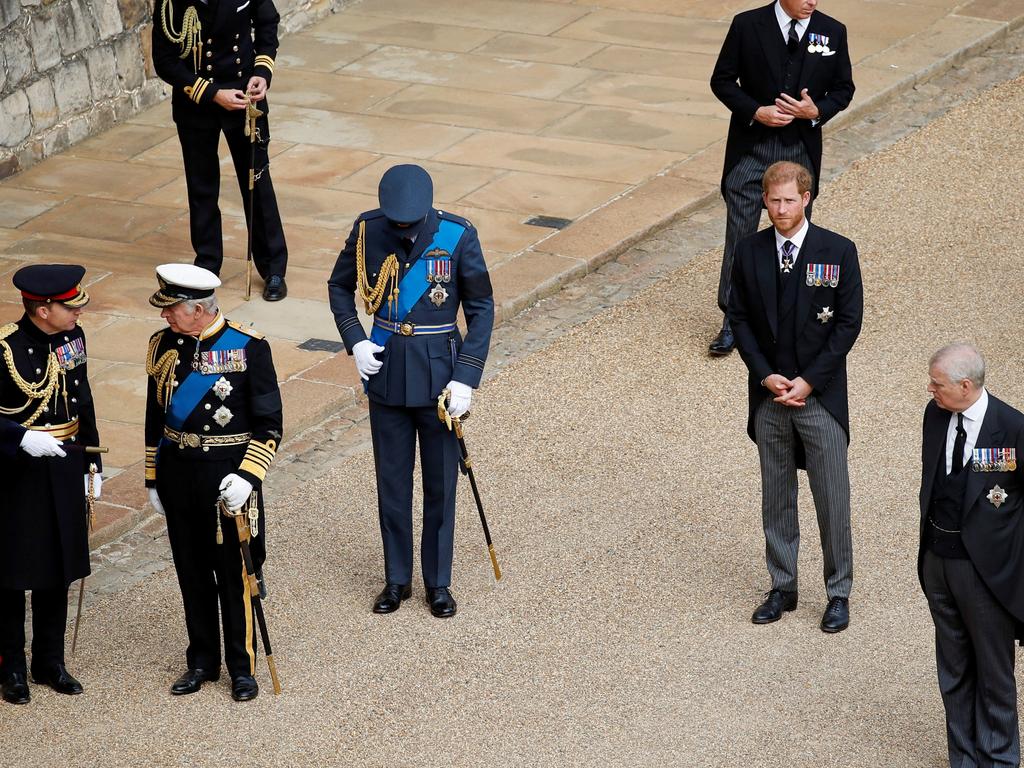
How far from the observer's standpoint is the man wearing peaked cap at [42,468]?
20.1 feet

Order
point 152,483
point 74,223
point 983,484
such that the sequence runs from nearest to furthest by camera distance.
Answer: point 983,484
point 152,483
point 74,223

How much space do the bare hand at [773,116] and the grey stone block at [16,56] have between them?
5.58m

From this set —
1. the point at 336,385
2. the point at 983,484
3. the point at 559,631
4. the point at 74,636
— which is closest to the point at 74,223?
the point at 336,385

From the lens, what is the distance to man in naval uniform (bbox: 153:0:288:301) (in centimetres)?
941

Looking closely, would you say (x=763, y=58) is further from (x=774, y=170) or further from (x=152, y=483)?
(x=152, y=483)

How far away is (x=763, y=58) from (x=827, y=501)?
9.55 ft

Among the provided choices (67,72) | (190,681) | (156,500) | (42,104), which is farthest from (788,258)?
(67,72)

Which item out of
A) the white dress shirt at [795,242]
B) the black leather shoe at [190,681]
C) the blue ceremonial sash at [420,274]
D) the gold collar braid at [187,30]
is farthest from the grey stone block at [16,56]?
the white dress shirt at [795,242]

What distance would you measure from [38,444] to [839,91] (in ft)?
15.0

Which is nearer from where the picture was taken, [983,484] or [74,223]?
[983,484]

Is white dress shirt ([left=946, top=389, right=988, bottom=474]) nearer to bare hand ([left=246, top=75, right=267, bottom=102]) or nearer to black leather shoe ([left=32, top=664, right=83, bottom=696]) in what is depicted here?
black leather shoe ([left=32, top=664, right=83, bottom=696])

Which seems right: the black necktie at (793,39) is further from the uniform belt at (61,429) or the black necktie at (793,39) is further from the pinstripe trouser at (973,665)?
the uniform belt at (61,429)

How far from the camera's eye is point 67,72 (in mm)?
12117

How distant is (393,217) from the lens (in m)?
6.56
